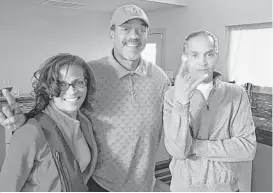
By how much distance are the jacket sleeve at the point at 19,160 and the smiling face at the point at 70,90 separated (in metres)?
0.16

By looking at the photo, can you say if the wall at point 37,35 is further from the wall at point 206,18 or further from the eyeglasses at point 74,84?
the eyeglasses at point 74,84

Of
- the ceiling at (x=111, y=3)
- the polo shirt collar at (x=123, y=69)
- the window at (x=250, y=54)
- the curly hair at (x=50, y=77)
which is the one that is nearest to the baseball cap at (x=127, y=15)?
the polo shirt collar at (x=123, y=69)

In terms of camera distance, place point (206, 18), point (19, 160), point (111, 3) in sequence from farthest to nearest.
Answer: point (111, 3)
point (206, 18)
point (19, 160)

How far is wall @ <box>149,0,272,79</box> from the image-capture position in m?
3.25

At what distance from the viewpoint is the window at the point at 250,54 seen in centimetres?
313

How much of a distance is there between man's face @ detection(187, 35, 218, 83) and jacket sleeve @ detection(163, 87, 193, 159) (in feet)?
0.43

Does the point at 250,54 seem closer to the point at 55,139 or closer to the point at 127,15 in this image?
the point at 127,15

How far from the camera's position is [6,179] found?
32.4 inches

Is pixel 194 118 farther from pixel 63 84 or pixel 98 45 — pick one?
pixel 98 45

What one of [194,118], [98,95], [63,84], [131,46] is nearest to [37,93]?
[63,84]

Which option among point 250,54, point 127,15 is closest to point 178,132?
point 127,15

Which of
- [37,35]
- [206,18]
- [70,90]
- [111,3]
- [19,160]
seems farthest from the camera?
[37,35]

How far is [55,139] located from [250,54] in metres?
3.00

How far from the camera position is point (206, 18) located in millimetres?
3902
